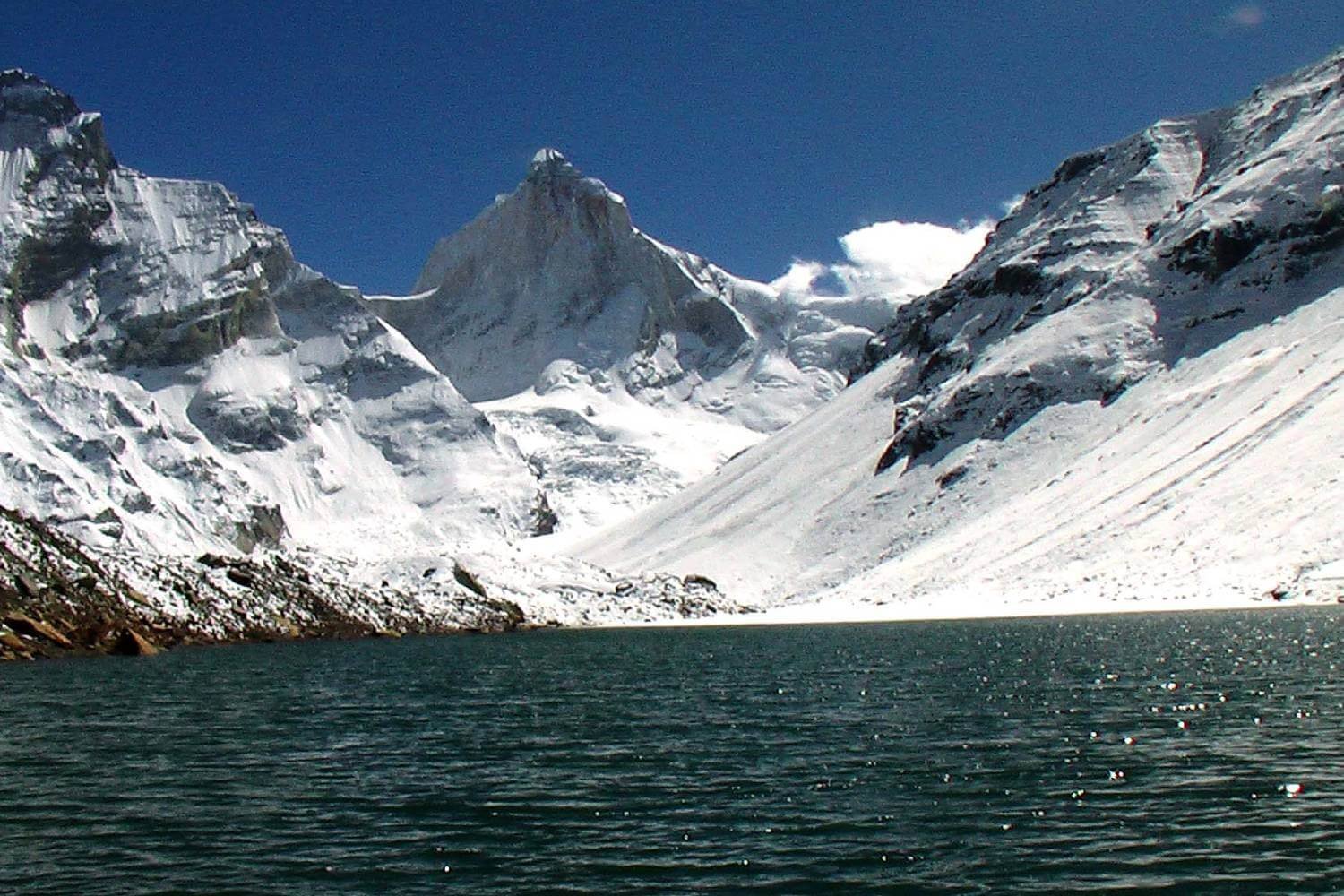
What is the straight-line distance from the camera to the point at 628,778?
1051 inches

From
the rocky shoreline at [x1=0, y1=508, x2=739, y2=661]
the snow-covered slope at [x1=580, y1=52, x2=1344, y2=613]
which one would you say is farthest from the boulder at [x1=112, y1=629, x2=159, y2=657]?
the snow-covered slope at [x1=580, y1=52, x2=1344, y2=613]

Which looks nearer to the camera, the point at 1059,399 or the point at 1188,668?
the point at 1188,668

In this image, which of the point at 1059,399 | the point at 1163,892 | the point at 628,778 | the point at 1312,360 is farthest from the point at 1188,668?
the point at 1059,399

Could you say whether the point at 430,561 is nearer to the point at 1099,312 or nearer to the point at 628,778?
the point at 628,778

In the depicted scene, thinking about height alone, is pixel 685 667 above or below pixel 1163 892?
above

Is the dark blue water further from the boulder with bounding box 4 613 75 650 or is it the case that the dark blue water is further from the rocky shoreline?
the rocky shoreline

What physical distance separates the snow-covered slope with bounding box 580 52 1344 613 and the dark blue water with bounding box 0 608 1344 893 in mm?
72133

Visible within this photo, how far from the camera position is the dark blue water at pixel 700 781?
18.9m

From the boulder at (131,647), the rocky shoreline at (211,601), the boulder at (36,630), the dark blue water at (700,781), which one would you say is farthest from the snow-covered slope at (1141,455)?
the boulder at (36,630)

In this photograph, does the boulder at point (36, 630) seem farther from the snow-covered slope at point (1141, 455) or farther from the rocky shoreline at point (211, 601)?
the snow-covered slope at point (1141, 455)

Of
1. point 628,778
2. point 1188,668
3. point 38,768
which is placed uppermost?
point 38,768

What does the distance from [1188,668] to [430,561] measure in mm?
91357

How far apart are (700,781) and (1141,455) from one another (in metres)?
135

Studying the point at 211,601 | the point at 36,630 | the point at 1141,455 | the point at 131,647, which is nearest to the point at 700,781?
the point at 131,647
